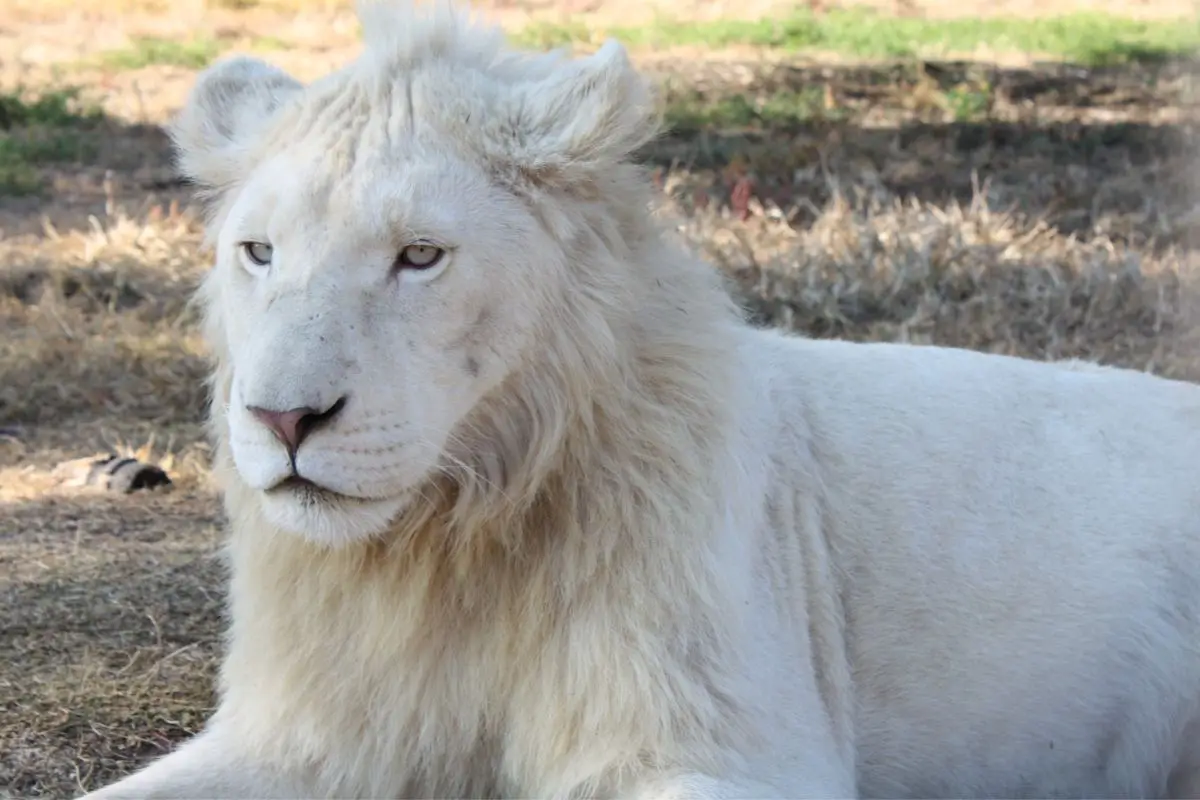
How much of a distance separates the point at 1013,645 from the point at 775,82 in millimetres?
8505

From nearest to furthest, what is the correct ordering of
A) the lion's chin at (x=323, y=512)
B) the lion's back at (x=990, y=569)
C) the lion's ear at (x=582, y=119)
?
the lion's chin at (x=323, y=512) < the lion's ear at (x=582, y=119) < the lion's back at (x=990, y=569)

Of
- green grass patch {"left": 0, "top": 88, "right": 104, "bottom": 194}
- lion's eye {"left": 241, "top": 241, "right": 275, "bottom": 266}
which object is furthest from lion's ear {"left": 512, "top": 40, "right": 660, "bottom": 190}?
green grass patch {"left": 0, "top": 88, "right": 104, "bottom": 194}

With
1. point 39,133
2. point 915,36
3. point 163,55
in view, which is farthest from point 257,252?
point 915,36

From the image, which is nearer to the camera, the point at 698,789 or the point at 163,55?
the point at 698,789

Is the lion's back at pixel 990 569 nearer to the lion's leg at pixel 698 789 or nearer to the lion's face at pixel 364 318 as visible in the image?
the lion's leg at pixel 698 789

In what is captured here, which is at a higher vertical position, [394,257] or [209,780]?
[394,257]

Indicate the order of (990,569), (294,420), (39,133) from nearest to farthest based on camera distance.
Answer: (294,420) < (990,569) < (39,133)

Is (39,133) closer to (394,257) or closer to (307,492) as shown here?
(394,257)

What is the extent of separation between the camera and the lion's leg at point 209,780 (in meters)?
3.30

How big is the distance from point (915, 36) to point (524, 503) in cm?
1051

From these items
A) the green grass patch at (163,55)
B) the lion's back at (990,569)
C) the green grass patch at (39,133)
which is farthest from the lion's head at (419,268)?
the green grass patch at (163,55)

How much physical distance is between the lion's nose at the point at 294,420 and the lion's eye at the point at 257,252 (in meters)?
0.37

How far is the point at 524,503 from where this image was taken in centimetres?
322

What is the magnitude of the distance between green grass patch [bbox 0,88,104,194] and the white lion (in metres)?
6.96
